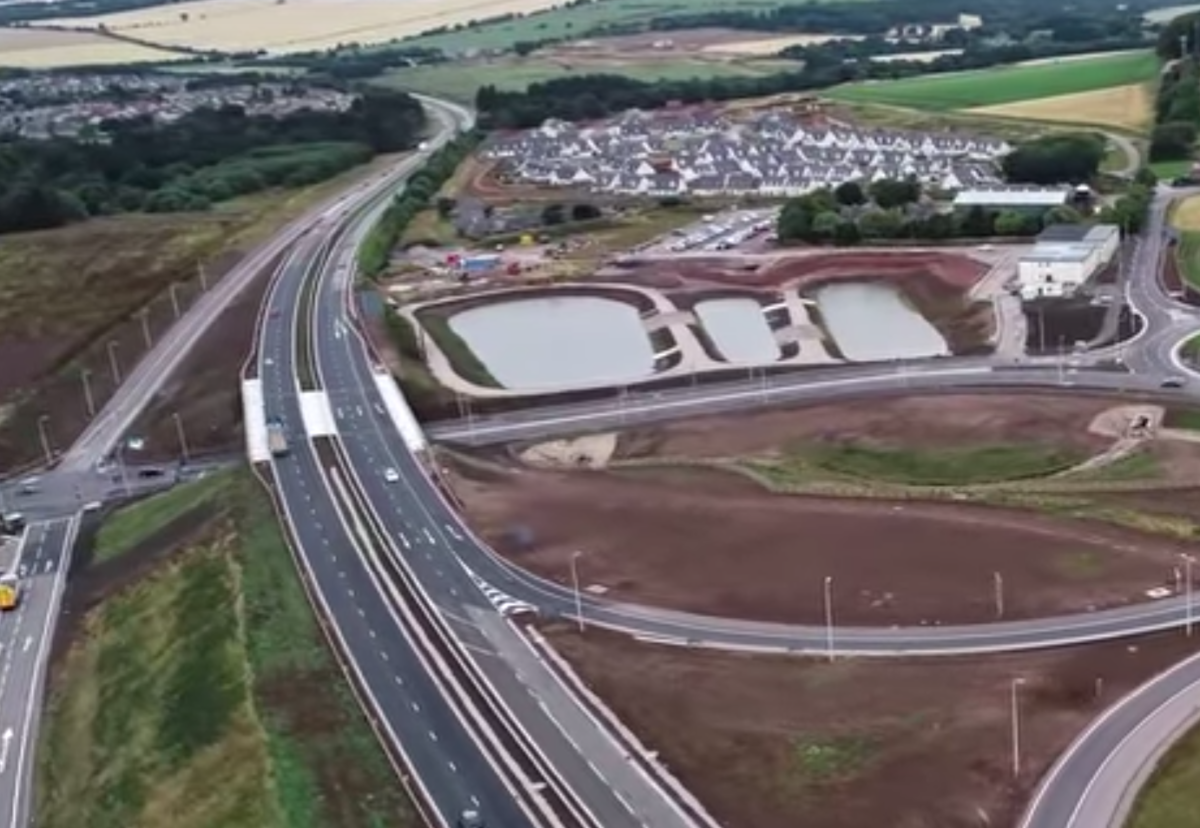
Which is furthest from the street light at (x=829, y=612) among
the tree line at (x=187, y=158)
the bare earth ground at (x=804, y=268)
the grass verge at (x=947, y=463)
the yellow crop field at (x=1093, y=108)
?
the yellow crop field at (x=1093, y=108)

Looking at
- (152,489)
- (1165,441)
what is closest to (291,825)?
(152,489)

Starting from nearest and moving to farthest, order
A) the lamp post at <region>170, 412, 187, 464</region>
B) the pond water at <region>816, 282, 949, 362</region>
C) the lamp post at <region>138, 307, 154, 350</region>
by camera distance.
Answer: the lamp post at <region>170, 412, 187, 464</region>, the pond water at <region>816, 282, 949, 362</region>, the lamp post at <region>138, 307, 154, 350</region>

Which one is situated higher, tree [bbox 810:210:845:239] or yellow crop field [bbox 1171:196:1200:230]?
tree [bbox 810:210:845:239]

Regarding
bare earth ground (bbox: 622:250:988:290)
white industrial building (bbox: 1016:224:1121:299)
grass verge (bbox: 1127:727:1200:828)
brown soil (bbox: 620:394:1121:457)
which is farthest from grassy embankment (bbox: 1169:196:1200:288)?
grass verge (bbox: 1127:727:1200:828)

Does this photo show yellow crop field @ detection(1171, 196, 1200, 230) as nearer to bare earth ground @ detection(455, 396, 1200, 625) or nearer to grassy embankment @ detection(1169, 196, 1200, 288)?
grassy embankment @ detection(1169, 196, 1200, 288)

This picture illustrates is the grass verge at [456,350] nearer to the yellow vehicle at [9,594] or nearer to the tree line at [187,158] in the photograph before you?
the yellow vehicle at [9,594]

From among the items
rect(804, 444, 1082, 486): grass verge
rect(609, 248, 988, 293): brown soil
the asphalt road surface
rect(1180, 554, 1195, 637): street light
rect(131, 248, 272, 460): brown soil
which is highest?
rect(1180, 554, 1195, 637): street light

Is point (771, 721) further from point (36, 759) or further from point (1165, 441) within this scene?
point (1165, 441)
